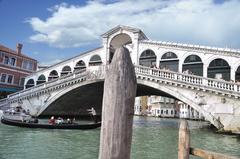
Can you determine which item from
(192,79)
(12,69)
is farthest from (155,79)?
(12,69)

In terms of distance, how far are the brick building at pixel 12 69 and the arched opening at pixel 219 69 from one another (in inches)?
538

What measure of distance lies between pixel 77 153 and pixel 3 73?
51.7 feet

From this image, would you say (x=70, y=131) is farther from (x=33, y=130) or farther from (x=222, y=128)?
(x=222, y=128)

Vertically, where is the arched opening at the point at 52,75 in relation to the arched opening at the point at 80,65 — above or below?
below

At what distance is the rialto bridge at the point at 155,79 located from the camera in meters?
10.8

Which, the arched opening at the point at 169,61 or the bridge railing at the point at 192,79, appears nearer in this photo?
the bridge railing at the point at 192,79

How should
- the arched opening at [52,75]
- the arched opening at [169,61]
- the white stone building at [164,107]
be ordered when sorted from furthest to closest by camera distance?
the white stone building at [164,107] → the arched opening at [52,75] → the arched opening at [169,61]

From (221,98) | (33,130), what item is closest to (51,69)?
(33,130)

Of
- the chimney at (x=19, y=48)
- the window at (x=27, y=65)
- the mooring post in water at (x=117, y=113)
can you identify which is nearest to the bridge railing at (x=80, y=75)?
the window at (x=27, y=65)

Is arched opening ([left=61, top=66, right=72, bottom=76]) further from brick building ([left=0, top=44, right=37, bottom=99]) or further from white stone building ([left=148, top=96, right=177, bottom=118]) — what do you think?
white stone building ([left=148, top=96, right=177, bottom=118])

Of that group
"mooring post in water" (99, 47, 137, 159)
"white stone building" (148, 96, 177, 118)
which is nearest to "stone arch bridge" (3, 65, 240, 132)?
"mooring post in water" (99, 47, 137, 159)

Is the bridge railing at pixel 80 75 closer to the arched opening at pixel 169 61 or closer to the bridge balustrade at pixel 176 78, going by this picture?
the bridge balustrade at pixel 176 78

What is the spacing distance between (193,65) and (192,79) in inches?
126

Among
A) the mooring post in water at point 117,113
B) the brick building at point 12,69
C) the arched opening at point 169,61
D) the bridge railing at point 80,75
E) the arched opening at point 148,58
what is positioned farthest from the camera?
the brick building at point 12,69
